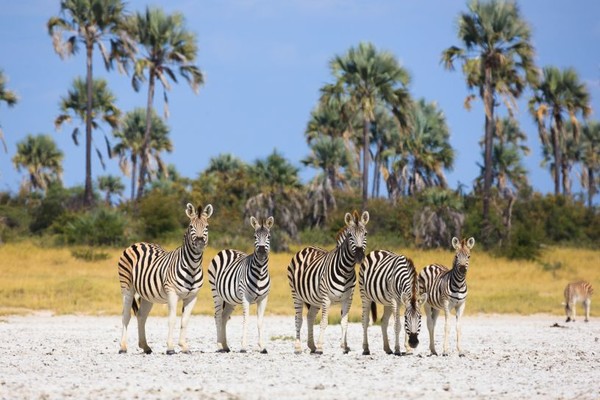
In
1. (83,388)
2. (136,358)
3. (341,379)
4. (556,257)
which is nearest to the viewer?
(83,388)

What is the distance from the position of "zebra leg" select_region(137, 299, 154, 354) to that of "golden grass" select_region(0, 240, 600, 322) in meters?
9.22

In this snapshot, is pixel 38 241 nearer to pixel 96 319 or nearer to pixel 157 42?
pixel 157 42

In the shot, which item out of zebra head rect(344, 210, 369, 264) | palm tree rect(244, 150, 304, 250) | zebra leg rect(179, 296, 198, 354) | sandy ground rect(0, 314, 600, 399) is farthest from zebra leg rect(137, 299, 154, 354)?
palm tree rect(244, 150, 304, 250)

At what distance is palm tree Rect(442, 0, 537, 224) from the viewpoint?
47656 mm

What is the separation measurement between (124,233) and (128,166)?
31.4 m

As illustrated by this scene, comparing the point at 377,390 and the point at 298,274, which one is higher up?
the point at 298,274

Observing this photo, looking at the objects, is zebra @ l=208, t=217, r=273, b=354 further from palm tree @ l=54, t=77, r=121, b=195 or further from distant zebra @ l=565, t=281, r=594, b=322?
palm tree @ l=54, t=77, r=121, b=195

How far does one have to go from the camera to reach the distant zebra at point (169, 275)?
15.3 metres

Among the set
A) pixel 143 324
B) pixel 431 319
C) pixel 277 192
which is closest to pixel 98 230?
pixel 277 192

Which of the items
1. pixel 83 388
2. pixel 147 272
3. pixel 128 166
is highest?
pixel 128 166

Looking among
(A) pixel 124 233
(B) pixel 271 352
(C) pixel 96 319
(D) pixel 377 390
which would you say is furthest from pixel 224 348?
(A) pixel 124 233

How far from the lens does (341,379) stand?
1256cm

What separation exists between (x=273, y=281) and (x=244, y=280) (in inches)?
724

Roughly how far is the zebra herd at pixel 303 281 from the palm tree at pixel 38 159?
64048mm
